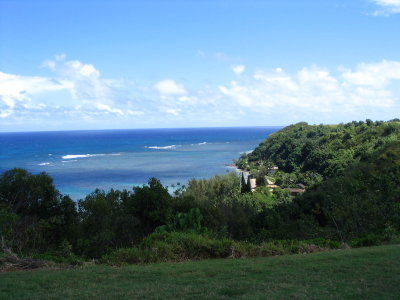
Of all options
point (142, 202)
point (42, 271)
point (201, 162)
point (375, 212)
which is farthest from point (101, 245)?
point (201, 162)

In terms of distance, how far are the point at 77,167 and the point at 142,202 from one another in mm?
68181

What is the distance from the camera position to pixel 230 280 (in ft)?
20.8

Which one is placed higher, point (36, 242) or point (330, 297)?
point (330, 297)

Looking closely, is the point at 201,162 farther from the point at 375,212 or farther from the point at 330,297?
the point at 330,297

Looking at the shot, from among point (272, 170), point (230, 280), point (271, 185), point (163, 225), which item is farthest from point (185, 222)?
point (272, 170)

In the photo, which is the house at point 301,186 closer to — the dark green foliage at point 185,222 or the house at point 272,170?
the house at point 272,170

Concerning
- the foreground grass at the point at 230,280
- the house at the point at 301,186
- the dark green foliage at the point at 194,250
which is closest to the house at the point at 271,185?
the house at the point at 301,186

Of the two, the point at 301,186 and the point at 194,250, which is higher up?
the point at 194,250

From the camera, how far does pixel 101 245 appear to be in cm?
1317

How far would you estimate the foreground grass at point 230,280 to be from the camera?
18.2 ft

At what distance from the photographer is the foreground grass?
556 cm

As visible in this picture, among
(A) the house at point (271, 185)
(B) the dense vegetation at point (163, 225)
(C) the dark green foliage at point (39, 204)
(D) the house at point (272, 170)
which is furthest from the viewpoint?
(D) the house at point (272, 170)

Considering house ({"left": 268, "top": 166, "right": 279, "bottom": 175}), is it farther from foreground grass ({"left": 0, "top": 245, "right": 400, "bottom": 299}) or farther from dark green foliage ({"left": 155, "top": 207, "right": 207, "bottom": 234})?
foreground grass ({"left": 0, "top": 245, "right": 400, "bottom": 299})

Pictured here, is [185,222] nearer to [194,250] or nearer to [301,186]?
[194,250]
